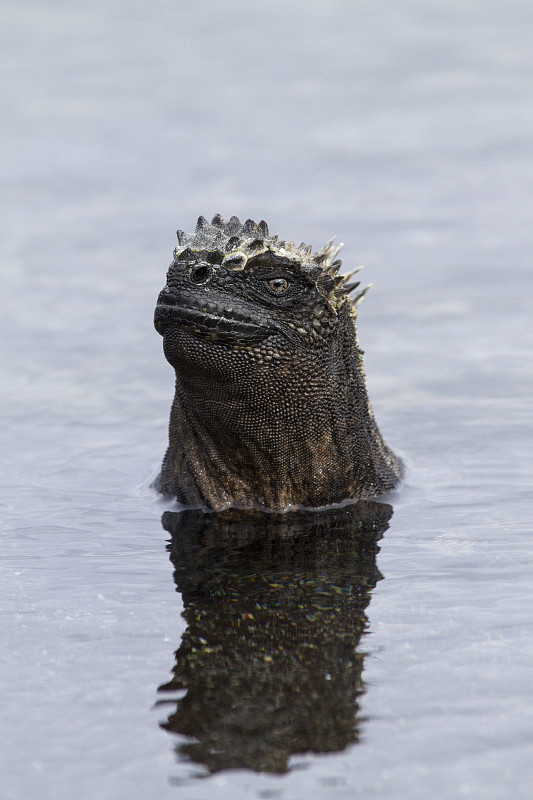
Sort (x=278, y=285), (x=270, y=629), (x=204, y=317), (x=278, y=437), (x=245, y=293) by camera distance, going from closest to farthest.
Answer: (x=270, y=629), (x=204, y=317), (x=245, y=293), (x=278, y=285), (x=278, y=437)

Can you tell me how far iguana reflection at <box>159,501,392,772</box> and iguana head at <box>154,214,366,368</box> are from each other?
1503mm

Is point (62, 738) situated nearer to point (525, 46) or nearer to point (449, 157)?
point (449, 157)

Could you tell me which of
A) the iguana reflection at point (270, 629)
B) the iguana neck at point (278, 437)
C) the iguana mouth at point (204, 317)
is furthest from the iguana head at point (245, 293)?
the iguana reflection at point (270, 629)

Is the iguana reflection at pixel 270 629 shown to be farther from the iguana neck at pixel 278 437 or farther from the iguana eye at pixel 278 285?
the iguana eye at pixel 278 285

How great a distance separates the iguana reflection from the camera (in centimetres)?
636

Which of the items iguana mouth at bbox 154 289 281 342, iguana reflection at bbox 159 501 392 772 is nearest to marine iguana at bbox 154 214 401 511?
iguana mouth at bbox 154 289 281 342

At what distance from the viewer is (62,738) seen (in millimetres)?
6348

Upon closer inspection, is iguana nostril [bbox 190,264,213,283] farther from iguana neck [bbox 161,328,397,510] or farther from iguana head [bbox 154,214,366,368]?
iguana neck [bbox 161,328,397,510]

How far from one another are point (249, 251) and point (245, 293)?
32cm

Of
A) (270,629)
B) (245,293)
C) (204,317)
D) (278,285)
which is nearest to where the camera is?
(270,629)

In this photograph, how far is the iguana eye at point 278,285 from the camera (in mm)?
9312

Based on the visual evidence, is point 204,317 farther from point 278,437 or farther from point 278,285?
point 278,437

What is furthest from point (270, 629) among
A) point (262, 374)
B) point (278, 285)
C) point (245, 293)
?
point (278, 285)

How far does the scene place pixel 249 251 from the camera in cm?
924
